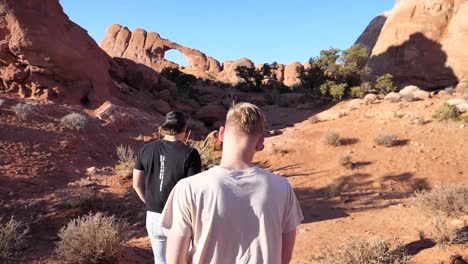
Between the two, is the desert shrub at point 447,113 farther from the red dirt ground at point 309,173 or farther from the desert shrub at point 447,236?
the desert shrub at point 447,236

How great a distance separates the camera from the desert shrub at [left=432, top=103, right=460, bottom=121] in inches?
484

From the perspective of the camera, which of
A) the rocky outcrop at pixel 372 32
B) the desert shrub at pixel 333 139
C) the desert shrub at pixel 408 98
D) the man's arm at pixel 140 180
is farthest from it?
the rocky outcrop at pixel 372 32

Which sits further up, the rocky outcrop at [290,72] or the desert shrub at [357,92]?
the rocky outcrop at [290,72]

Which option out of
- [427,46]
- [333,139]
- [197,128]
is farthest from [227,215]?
[427,46]

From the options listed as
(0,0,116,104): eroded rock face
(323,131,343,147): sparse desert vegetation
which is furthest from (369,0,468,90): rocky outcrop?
(0,0,116,104): eroded rock face

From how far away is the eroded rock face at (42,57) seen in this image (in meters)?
15.3

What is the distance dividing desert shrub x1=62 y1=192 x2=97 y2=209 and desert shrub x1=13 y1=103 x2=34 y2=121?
19.7ft

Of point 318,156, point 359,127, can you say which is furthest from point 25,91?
point 359,127

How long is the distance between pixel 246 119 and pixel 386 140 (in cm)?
1020

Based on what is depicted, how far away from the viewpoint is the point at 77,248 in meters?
4.58

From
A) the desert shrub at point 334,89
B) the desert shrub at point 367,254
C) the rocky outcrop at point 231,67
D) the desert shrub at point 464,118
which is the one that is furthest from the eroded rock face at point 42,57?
the rocky outcrop at point 231,67

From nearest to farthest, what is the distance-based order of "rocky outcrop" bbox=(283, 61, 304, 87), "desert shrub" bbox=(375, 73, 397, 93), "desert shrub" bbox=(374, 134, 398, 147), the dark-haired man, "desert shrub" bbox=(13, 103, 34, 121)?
1. the dark-haired man
2. "desert shrub" bbox=(374, 134, 398, 147)
3. "desert shrub" bbox=(13, 103, 34, 121)
4. "desert shrub" bbox=(375, 73, 397, 93)
5. "rocky outcrop" bbox=(283, 61, 304, 87)

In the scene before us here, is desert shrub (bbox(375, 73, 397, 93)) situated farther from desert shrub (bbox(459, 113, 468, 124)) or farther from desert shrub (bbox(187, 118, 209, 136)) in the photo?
desert shrub (bbox(187, 118, 209, 136))

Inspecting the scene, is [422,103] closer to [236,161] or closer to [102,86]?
[102,86]
